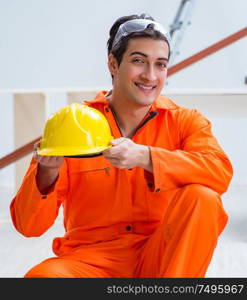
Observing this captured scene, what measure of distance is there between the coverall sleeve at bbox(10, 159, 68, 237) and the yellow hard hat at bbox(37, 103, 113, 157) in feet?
0.32

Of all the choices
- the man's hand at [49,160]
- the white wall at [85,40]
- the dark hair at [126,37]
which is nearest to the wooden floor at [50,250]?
the man's hand at [49,160]

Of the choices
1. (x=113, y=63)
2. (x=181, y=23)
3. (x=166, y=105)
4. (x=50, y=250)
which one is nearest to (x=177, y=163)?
(x=166, y=105)

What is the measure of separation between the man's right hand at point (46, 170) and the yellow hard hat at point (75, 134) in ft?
0.06

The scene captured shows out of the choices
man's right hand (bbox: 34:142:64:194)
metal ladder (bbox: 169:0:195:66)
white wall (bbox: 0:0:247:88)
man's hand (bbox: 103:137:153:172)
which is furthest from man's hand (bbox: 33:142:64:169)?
white wall (bbox: 0:0:247:88)

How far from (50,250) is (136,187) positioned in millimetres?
1223

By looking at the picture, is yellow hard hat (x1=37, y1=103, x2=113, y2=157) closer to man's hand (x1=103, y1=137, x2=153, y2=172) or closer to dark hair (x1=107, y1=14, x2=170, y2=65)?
man's hand (x1=103, y1=137, x2=153, y2=172)

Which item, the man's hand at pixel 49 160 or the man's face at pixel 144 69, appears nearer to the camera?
the man's hand at pixel 49 160

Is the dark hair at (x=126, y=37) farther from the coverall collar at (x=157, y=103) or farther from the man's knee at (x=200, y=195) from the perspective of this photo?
the man's knee at (x=200, y=195)

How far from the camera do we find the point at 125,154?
140cm

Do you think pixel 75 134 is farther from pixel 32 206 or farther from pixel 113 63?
pixel 113 63

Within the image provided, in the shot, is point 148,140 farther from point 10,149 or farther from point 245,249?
point 10,149

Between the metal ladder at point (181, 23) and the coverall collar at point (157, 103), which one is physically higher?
the metal ladder at point (181, 23)

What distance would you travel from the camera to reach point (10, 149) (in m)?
5.00

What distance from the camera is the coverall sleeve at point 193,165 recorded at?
1483 mm
